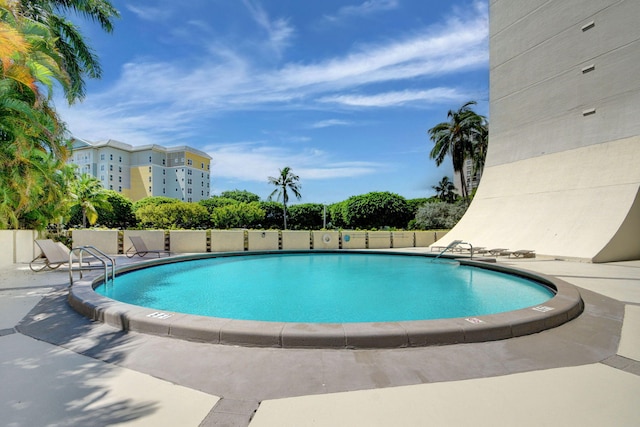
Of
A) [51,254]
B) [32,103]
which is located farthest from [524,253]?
[32,103]

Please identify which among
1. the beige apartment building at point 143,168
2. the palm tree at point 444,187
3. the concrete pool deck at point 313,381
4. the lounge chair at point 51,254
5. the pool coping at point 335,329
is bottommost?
the concrete pool deck at point 313,381

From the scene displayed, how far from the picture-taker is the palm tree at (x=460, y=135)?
2819 centimetres

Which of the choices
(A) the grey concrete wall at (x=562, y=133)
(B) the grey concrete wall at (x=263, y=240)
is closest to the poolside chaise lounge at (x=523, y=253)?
(A) the grey concrete wall at (x=562, y=133)

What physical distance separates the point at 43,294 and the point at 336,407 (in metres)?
7.33

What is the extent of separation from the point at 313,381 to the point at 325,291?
19.9 feet

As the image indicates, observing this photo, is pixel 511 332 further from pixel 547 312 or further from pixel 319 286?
pixel 319 286

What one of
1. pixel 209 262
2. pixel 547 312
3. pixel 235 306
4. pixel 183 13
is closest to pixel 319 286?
pixel 235 306

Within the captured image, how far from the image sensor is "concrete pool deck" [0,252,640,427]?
249 cm

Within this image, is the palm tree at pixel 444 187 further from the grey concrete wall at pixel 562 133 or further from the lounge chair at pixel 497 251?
the lounge chair at pixel 497 251

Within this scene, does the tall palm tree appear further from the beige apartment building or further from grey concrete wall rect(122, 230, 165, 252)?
the beige apartment building

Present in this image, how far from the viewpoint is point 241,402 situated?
2.69 metres

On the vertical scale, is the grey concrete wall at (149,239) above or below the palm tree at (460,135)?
below

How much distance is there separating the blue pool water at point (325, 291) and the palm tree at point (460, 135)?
1691 cm

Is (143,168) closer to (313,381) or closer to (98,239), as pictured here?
(98,239)
